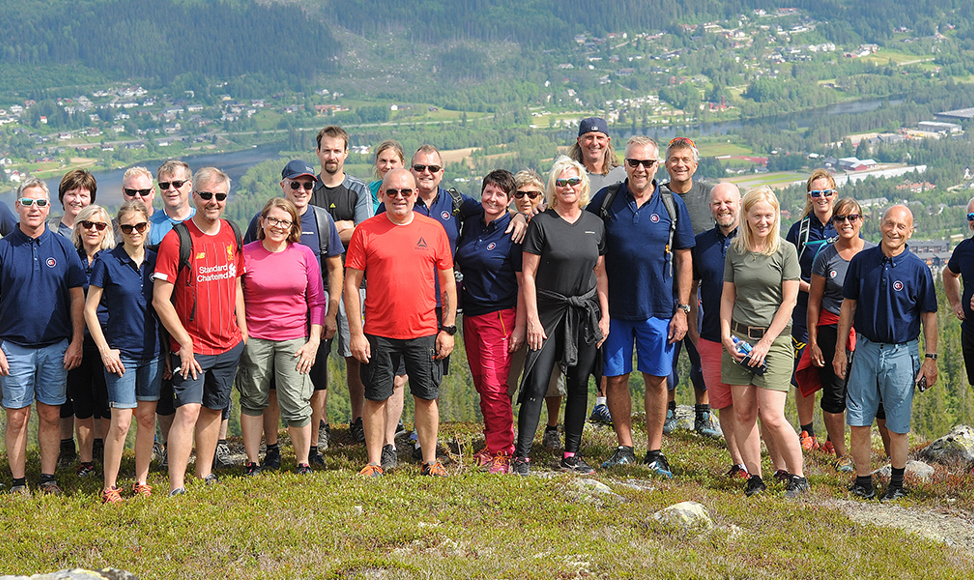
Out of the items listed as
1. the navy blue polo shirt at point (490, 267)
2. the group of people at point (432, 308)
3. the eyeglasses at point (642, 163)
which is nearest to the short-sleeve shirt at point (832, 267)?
the group of people at point (432, 308)

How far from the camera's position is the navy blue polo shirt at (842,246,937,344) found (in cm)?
783

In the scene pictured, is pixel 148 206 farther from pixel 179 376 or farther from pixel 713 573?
pixel 713 573

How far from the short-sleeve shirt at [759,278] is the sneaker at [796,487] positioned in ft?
5.47

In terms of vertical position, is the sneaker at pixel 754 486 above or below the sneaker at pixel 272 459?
below

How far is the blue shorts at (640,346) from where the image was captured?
27.9 feet

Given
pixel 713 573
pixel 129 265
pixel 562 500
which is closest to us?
pixel 713 573

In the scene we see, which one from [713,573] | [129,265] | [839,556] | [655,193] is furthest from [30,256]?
[839,556]

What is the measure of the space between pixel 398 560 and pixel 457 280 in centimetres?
329

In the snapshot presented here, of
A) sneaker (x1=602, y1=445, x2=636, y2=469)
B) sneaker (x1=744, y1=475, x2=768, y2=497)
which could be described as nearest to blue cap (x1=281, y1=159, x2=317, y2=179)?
sneaker (x1=602, y1=445, x2=636, y2=469)

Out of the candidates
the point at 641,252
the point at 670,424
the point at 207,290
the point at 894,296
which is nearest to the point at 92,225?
the point at 207,290

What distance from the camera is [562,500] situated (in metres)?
7.81

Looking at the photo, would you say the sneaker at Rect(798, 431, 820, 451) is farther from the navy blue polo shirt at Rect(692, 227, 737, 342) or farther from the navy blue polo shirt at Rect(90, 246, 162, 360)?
the navy blue polo shirt at Rect(90, 246, 162, 360)

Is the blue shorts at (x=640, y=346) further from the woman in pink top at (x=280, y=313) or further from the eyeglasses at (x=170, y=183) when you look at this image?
the eyeglasses at (x=170, y=183)

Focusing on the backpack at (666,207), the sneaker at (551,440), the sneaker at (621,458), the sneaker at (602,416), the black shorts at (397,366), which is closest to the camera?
the black shorts at (397,366)
